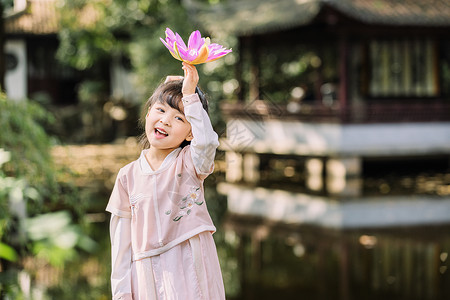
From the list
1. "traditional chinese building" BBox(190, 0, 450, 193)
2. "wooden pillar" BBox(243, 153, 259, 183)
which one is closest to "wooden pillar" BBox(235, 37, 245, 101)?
"traditional chinese building" BBox(190, 0, 450, 193)

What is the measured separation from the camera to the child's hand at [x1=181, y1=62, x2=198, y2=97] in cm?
267

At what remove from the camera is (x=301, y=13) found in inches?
513

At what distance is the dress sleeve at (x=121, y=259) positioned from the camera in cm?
285

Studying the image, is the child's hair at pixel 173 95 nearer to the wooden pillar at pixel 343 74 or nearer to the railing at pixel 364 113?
the railing at pixel 364 113

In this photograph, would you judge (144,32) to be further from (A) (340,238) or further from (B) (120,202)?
(B) (120,202)

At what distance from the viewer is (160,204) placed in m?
2.81

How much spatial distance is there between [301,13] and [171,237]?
35.1 ft

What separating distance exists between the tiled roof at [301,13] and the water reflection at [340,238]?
9.46 feet

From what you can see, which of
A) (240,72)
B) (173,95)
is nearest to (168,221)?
(173,95)

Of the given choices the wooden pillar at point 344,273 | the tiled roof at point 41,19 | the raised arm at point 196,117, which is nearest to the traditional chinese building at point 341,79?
the wooden pillar at point 344,273

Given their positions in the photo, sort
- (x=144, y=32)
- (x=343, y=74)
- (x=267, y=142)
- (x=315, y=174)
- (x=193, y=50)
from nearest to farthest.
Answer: (x=193, y=50), (x=343, y=74), (x=315, y=174), (x=267, y=142), (x=144, y=32)

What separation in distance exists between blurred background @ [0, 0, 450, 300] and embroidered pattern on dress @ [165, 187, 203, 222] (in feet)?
1.44

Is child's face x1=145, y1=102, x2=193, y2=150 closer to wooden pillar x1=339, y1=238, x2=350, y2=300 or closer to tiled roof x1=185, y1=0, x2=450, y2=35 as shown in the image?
wooden pillar x1=339, y1=238, x2=350, y2=300

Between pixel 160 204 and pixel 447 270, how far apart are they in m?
5.26
